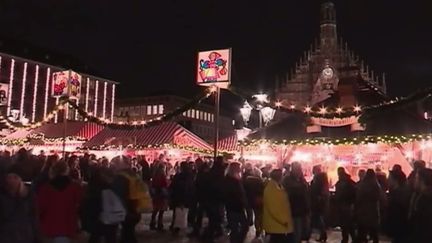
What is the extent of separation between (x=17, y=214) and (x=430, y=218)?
186 inches

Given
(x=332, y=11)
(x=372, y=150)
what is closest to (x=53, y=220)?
(x=372, y=150)

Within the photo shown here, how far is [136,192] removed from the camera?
28.1ft

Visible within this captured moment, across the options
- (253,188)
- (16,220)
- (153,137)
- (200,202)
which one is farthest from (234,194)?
(153,137)

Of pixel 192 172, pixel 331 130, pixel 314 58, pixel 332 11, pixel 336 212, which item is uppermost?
pixel 332 11

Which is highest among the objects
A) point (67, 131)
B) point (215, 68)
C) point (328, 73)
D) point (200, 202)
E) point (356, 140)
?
point (328, 73)

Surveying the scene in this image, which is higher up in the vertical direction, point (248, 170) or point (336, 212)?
point (248, 170)

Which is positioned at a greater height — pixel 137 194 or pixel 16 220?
pixel 137 194

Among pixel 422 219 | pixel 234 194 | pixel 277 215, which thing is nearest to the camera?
pixel 422 219

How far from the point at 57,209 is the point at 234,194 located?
12.5ft

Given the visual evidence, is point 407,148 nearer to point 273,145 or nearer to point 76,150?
point 273,145

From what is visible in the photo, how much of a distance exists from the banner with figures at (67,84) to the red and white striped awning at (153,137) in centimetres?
261

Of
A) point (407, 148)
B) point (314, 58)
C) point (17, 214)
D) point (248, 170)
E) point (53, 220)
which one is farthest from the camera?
point (314, 58)

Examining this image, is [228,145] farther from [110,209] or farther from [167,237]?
[110,209]

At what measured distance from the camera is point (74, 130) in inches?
1176
